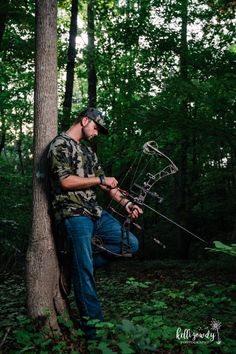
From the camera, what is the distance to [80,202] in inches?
174

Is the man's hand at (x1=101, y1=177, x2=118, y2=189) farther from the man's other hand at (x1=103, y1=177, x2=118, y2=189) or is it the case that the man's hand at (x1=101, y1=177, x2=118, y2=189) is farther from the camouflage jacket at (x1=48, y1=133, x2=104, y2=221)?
the camouflage jacket at (x1=48, y1=133, x2=104, y2=221)

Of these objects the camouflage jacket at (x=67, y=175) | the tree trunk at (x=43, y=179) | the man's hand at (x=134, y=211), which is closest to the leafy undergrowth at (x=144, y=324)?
the tree trunk at (x=43, y=179)

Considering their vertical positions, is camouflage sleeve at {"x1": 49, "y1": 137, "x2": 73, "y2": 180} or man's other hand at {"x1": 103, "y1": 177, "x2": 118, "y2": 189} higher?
camouflage sleeve at {"x1": 49, "y1": 137, "x2": 73, "y2": 180}

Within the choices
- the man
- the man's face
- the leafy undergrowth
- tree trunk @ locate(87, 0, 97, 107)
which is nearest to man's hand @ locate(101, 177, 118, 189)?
the man

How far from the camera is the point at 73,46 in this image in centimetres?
1441

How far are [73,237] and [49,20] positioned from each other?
8.01 feet

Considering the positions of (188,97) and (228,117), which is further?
(188,97)

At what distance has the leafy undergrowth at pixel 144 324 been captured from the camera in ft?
11.9

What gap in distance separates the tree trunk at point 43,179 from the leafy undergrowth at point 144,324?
32 centimetres

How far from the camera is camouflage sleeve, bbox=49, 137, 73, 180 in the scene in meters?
4.27

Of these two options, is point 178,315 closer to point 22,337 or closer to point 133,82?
point 22,337

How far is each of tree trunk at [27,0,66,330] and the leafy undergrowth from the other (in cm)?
32

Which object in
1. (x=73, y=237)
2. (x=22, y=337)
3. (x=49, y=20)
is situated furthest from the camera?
(x=49, y=20)

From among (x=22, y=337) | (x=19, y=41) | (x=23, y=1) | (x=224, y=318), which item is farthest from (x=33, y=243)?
Result: (x=19, y=41)
